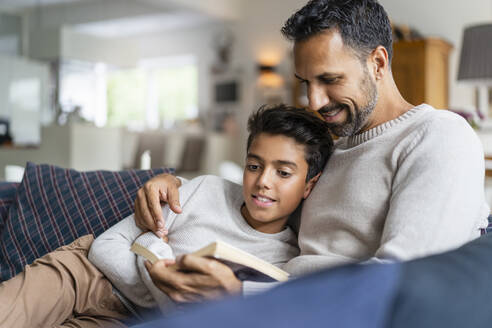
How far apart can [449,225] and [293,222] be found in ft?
1.63

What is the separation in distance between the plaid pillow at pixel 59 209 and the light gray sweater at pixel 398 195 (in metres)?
0.65

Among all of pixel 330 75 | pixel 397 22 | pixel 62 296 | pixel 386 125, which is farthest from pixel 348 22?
pixel 397 22

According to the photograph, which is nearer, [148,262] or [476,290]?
[476,290]

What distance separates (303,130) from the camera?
1208 mm

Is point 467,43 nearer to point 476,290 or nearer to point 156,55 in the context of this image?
point 476,290

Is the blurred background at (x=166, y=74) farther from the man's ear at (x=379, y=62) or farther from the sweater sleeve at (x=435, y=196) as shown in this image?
the sweater sleeve at (x=435, y=196)

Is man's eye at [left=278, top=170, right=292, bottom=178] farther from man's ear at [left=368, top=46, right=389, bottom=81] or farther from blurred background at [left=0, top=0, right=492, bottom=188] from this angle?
blurred background at [left=0, top=0, right=492, bottom=188]

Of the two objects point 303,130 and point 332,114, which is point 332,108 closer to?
point 332,114

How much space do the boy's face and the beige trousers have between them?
0.40 metres

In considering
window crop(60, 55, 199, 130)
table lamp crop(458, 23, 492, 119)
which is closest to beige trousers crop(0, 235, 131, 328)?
table lamp crop(458, 23, 492, 119)

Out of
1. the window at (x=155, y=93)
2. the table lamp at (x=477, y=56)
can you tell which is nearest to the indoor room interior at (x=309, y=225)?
the table lamp at (x=477, y=56)

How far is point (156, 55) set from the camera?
9164 mm

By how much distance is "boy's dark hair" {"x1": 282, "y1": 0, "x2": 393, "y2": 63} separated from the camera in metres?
1.06

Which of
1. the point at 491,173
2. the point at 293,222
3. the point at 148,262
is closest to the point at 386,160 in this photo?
the point at 293,222
